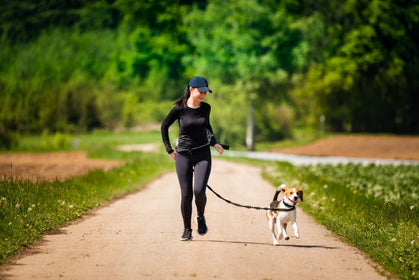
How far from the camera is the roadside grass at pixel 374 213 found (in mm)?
8398

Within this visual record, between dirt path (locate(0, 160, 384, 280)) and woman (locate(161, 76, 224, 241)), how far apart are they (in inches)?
29.2

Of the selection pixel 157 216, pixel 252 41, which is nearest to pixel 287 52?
pixel 252 41

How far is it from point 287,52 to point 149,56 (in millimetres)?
23938

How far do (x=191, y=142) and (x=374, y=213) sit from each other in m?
4.22

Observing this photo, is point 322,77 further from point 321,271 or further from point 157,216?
point 321,271

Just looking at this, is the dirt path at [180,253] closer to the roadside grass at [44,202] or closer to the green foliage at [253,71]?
the roadside grass at [44,202]

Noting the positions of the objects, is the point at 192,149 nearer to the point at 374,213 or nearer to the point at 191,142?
the point at 191,142

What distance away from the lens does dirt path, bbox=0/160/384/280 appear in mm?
7449

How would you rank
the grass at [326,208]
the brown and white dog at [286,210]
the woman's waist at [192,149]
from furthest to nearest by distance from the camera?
the woman's waist at [192,149] < the grass at [326,208] < the brown and white dog at [286,210]

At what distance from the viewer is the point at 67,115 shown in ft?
219

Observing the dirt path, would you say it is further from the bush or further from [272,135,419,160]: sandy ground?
the bush

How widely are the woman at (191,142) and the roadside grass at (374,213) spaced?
249cm

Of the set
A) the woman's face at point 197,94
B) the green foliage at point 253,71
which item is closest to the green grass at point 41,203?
the woman's face at point 197,94

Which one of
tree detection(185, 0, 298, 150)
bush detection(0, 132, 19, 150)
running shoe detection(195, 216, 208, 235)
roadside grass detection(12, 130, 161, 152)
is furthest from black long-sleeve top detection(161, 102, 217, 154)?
bush detection(0, 132, 19, 150)
